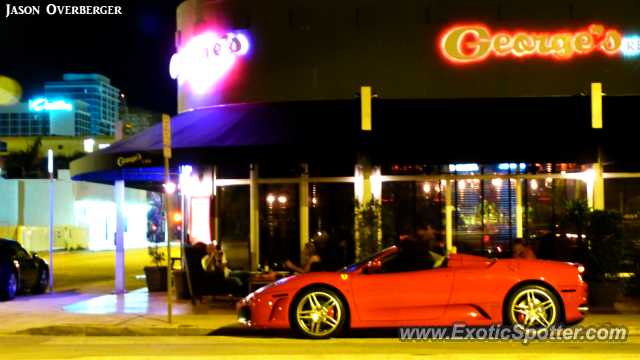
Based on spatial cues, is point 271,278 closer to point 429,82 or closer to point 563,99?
point 429,82

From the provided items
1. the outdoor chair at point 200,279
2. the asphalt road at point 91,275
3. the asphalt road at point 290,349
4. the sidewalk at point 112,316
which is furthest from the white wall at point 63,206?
the asphalt road at point 290,349

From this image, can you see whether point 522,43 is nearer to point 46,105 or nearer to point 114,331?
point 114,331

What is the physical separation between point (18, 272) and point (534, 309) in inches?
482

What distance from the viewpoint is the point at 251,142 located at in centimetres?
1382

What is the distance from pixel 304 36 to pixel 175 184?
703 cm

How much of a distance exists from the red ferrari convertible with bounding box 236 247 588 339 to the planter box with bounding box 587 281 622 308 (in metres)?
2.97

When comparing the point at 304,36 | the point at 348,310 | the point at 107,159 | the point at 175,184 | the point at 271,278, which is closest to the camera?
the point at 348,310

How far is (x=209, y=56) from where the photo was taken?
16.6m

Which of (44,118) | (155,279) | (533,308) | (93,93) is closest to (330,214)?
(155,279)

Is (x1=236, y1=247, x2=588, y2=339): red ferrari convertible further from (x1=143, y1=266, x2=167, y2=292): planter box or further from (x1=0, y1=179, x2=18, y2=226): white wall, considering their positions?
(x1=0, y1=179, x2=18, y2=226): white wall

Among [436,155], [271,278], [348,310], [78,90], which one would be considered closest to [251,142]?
[271,278]

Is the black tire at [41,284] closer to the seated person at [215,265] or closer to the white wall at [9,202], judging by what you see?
the seated person at [215,265]

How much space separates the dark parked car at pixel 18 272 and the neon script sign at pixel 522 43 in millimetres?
10886

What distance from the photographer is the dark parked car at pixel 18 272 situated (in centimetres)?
1606
